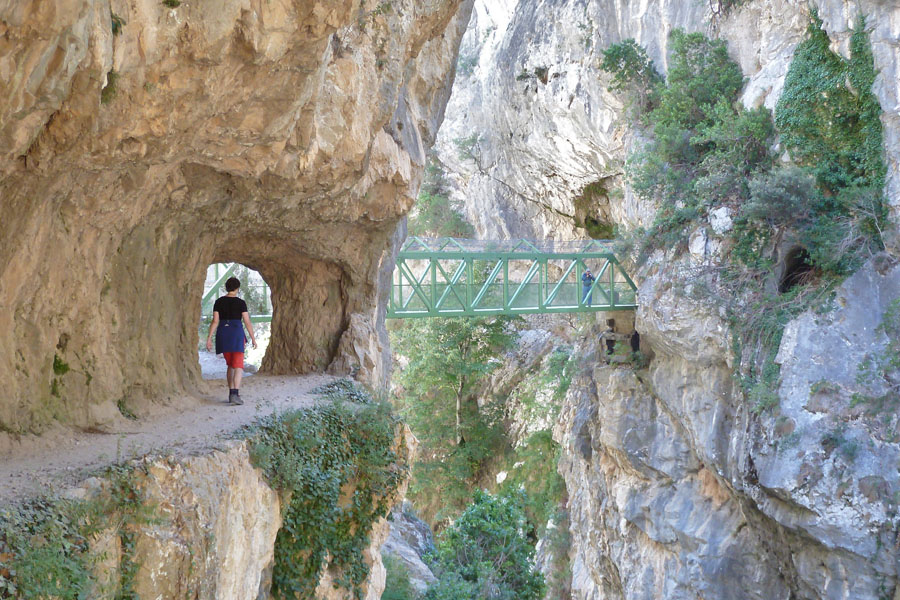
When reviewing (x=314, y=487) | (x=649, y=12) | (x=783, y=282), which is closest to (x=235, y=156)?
(x=314, y=487)

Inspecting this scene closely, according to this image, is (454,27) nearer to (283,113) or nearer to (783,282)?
(283,113)

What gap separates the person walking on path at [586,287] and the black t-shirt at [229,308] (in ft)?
34.8

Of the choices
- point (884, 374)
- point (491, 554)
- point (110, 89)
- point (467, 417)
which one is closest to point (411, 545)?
point (491, 554)

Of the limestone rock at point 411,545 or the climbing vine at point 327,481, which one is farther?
the limestone rock at point 411,545

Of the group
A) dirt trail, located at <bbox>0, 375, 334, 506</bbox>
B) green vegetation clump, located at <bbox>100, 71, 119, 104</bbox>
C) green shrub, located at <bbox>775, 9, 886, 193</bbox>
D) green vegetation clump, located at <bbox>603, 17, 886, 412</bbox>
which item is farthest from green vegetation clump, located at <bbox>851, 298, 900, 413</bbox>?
green vegetation clump, located at <bbox>100, 71, 119, 104</bbox>

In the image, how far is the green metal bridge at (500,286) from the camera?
15.4 m

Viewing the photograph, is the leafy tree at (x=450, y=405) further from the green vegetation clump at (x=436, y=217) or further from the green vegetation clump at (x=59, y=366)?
the green vegetation clump at (x=59, y=366)

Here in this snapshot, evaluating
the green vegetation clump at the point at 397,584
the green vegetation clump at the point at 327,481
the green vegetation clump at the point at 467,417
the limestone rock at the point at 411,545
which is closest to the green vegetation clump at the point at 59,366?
the green vegetation clump at the point at 327,481

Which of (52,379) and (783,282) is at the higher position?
(783,282)

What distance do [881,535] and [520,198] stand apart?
58.2 feet

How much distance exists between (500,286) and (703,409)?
511 centimetres

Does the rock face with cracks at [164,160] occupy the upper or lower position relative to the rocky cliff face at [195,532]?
upper

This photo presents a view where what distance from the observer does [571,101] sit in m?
20.7

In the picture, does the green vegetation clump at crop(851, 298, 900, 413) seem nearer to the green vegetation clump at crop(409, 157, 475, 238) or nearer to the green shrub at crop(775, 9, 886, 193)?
the green shrub at crop(775, 9, 886, 193)
